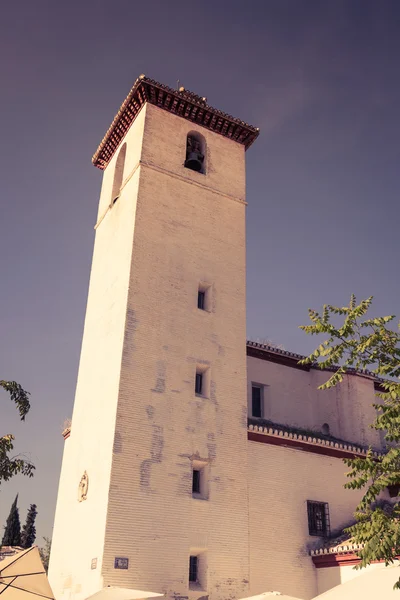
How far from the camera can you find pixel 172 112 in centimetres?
2353

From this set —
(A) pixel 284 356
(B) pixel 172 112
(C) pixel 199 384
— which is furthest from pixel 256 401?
(B) pixel 172 112

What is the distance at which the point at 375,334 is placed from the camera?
10.8 m

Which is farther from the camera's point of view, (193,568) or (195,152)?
(195,152)

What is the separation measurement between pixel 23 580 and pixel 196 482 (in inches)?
243

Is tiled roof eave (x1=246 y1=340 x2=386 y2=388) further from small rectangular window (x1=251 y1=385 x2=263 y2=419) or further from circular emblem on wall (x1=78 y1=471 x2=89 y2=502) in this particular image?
circular emblem on wall (x1=78 y1=471 x2=89 y2=502)

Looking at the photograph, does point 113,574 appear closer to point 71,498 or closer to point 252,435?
point 71,498

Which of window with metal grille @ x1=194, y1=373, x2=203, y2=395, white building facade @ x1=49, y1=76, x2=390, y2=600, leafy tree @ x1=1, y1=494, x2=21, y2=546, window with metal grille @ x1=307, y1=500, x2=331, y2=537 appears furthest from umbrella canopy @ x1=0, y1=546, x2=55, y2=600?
leafy tree @ x1=1, y1=494, x2=21, y2=546

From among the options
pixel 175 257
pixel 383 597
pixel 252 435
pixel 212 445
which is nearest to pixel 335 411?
pixel 252 435

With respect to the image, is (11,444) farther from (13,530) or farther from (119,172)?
(13,530)

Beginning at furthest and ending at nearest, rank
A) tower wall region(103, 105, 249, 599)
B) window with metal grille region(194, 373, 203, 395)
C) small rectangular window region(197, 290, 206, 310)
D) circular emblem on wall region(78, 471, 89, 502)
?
1. small rectangular window region(197, 290, 206, 310)
2. window with metal grille region(194, 373, 203, 395)
3. circular emblem on wall region(78, 471, 89, 502)
4. tower wall region(103, 105, 249, 599)

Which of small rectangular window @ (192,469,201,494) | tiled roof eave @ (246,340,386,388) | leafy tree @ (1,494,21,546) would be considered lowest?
small rectangular window @ (192,469,201,494)

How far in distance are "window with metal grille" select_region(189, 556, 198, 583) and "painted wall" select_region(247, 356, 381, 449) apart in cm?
738

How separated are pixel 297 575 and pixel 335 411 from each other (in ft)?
25.0

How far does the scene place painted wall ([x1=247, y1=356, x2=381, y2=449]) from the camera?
23406 millimetres
